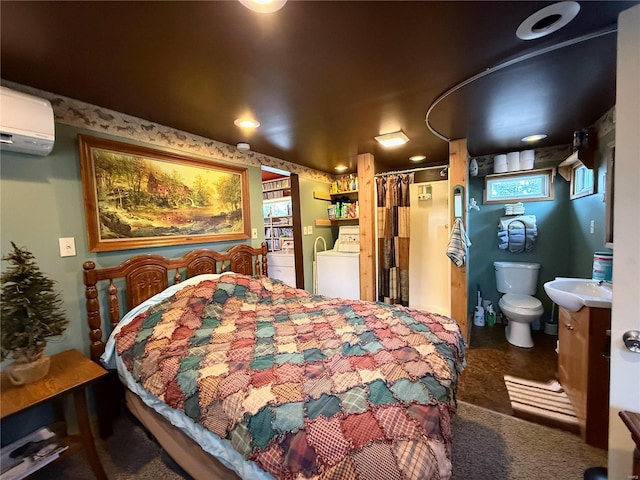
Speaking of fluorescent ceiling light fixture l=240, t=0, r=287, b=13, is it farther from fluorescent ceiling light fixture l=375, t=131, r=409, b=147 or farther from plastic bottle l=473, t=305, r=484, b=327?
plastic bottle l=473, t=305, r=484, b=327

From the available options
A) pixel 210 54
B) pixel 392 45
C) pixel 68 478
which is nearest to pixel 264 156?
pixel 210 54

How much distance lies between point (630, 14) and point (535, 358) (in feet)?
9.10

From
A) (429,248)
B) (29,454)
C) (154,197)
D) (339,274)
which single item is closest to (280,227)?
(339,274)

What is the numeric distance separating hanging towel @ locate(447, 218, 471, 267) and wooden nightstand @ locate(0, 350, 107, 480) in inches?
109

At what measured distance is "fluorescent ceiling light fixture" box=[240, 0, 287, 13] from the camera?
3.08 ft

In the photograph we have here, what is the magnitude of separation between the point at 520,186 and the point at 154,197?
403 cm

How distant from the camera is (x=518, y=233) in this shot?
3176 mm

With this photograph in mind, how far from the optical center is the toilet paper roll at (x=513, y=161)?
309 centimetres

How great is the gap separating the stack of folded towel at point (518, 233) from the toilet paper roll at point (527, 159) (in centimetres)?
60

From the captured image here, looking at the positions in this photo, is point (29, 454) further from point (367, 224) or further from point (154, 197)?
point (367, 224)

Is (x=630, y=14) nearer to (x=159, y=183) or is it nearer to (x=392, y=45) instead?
(x=392, y=45)

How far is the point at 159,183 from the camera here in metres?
2.14

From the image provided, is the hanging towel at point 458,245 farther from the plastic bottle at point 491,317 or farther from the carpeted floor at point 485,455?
the plastic bottle at point 491,317

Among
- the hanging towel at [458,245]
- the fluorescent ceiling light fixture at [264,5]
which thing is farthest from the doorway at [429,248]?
the fluorescent ceiling light fixture at [264,5]
